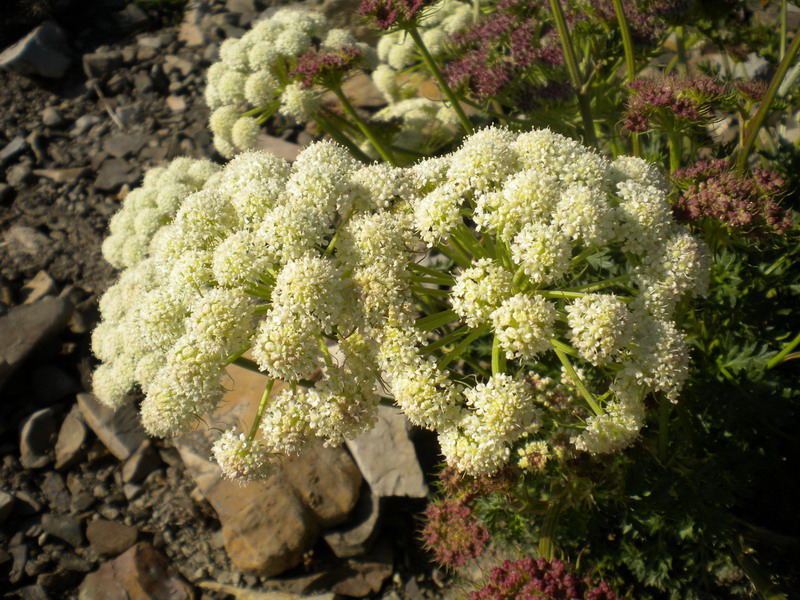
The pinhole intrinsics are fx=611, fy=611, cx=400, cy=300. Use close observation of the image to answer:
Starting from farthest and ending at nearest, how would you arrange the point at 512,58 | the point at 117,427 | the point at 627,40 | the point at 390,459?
1. the point at 117,427
2. the point at 390,459
3. the point at 512,58
4. the point at 627,40

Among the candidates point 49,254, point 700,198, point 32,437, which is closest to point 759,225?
point 700,198

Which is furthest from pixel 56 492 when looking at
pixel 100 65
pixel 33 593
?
pixel 100 65

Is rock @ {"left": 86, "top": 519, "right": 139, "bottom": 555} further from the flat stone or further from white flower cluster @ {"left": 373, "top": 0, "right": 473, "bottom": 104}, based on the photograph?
white flower cluster @ {"left": 373, "top": 0, "right": 473, "bottom": 104}

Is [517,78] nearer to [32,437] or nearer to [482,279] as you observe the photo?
[482,279]

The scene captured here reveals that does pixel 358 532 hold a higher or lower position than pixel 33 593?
lower

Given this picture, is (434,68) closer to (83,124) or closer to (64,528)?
(64,528)

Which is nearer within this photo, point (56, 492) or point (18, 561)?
point (18, 561)
